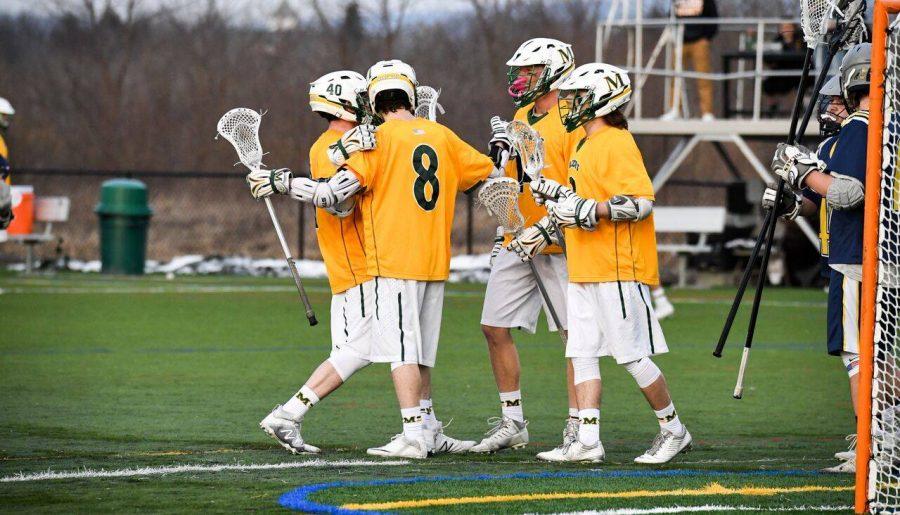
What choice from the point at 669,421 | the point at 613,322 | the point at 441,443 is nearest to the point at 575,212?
the point at 613,322

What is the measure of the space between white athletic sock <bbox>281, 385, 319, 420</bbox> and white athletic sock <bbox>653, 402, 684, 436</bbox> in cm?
186

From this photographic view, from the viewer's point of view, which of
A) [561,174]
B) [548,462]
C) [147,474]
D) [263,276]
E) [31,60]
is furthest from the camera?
[31,60]

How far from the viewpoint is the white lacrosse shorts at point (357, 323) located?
27.1 feet

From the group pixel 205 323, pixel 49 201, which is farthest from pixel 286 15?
pixel 205 323

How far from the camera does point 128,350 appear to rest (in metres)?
13.6

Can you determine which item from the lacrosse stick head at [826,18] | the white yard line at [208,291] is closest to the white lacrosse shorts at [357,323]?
the lacrosse stick head at [826,18]

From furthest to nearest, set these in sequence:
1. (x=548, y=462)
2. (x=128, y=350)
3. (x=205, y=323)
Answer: (x=205, y=323) < (x=128, y=350) < (x=548, y=462)

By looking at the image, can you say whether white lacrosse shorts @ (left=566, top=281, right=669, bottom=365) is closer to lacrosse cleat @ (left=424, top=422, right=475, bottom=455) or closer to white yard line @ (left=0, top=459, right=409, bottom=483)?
lacrosse cleat @ (left=424, top=422, right=475, bottom=455)

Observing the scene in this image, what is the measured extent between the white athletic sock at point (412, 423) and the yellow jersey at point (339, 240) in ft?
2.69

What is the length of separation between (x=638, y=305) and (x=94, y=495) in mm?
2944

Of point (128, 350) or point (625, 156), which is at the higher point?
point (625, 156)

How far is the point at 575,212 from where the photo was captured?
25.1 ft

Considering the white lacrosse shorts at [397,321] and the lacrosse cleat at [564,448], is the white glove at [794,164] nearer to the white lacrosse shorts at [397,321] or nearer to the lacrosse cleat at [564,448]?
the lacrosse cleat at [564,448]

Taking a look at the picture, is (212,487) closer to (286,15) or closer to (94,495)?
(94,495)
